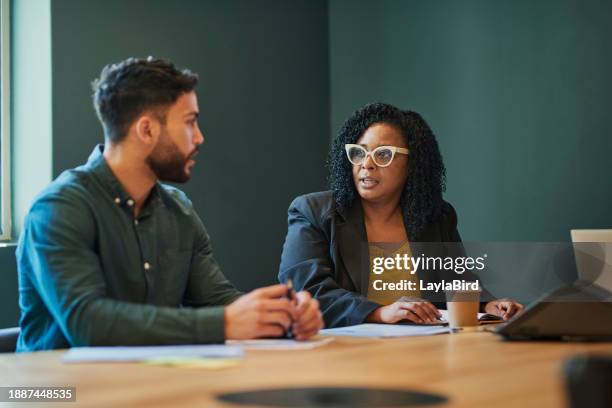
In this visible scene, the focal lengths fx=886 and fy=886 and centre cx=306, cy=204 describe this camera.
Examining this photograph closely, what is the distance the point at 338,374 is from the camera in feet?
4.54

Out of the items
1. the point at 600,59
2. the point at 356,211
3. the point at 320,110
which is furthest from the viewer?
the point at 320,110

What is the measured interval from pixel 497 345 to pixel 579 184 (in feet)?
8.08

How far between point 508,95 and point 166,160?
259cm

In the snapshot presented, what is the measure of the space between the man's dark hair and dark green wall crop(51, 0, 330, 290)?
5.53 feet

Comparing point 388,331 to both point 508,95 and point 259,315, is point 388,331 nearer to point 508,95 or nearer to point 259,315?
point 259,315

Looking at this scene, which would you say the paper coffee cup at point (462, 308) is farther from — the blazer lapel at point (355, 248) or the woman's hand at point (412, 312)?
the blazer lapel at point (355, 248)

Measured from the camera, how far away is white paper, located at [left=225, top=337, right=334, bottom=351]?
1.74m

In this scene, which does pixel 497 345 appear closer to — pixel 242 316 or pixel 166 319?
pixel 242 316

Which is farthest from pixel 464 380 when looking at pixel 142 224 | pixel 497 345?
pixel 142 224

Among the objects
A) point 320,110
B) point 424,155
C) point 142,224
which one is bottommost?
point 142,224

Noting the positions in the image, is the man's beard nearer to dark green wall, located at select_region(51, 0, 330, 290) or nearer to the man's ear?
the man's ear

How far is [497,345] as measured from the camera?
1.86 meters

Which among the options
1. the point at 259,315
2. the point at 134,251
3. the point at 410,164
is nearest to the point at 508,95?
the point at 410,164

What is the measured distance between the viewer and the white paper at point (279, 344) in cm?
174
